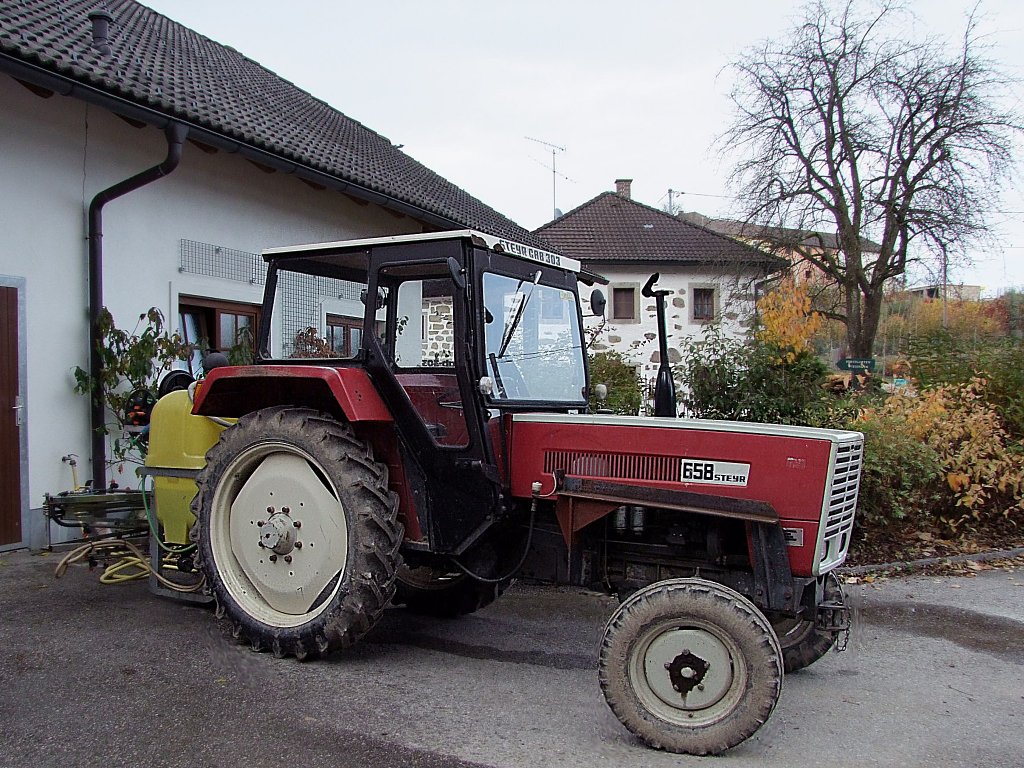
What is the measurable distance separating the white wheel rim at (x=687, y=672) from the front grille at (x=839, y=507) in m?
0.59

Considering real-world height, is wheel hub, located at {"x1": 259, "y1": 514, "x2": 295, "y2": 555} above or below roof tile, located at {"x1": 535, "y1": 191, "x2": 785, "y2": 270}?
below

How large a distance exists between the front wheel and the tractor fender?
1530 mm

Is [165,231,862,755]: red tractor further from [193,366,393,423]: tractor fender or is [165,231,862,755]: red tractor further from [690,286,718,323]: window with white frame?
[690,286,718,323]: window with white frame

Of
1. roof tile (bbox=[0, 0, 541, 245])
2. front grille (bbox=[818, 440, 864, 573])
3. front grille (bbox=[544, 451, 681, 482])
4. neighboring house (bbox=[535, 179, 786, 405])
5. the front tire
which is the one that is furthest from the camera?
neighboring house (bbox=[535, 179, 786, 405])

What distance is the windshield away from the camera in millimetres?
4188

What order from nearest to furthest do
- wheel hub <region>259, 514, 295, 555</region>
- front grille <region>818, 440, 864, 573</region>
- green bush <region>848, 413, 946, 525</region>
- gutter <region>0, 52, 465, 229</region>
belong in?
front grille <region>818, 440, 864, 573</region>, wheel hub <region>259, 514, 295, 555</region>, gutter <region>0, 52, 465, 229</region>, green bush <region>848, 413, 946, 525</region>

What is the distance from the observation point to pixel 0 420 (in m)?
6.42

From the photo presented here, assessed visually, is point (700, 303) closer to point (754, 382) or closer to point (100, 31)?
point (754, 382)

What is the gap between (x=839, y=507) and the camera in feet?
12.0

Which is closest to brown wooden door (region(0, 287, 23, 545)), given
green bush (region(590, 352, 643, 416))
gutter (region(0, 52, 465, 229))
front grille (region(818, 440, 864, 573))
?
gutter (region(0, 52, 465, 229))

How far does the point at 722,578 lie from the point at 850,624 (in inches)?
25.7

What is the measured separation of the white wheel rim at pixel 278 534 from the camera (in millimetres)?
4215

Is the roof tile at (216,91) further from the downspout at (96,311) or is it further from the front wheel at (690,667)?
the front wheel at (690,667)

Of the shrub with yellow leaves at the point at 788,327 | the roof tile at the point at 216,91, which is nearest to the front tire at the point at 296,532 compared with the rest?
the roof tile at the point at 216,91
